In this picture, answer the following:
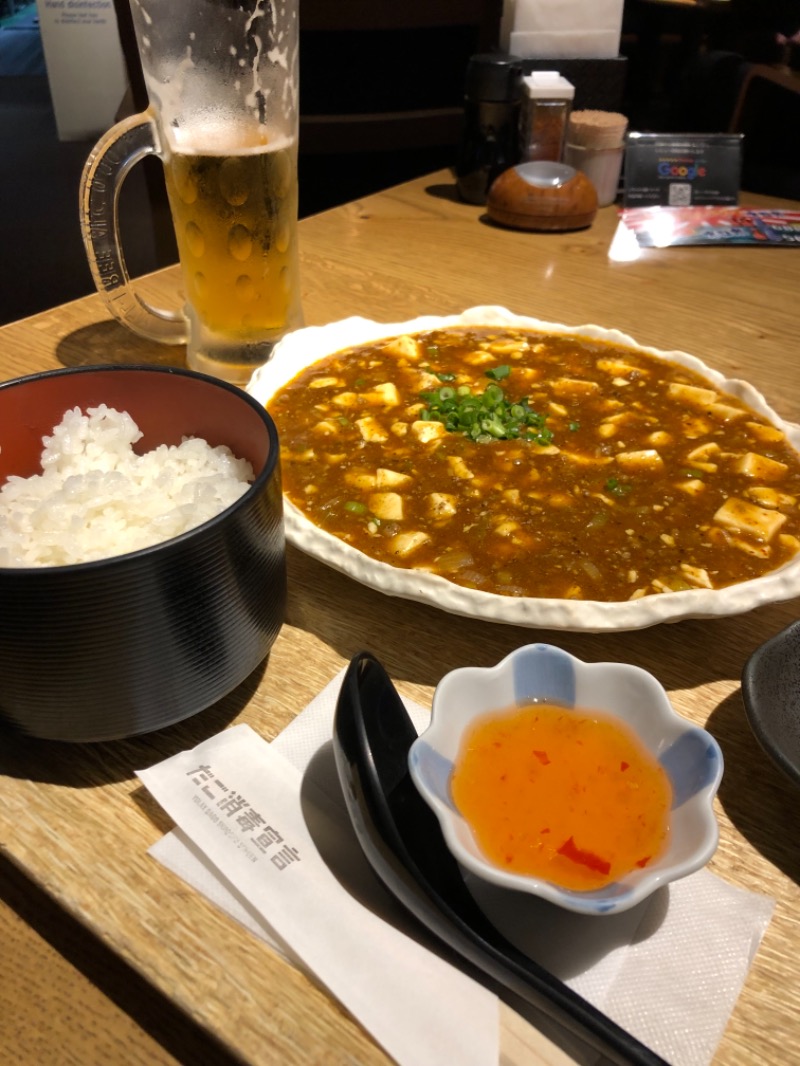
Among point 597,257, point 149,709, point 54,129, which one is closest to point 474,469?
point 149,709

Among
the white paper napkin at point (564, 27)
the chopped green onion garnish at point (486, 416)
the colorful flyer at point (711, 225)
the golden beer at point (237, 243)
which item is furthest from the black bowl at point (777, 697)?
the white paper napkin at point (564, 27)

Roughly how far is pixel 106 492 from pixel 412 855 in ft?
2.15

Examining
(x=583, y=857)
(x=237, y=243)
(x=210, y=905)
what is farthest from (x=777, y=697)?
(x=237, y=243)

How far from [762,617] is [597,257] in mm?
1964

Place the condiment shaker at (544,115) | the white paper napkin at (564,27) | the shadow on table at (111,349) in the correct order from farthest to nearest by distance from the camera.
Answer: the white paper napkin at (564,27)
the condiment shaker at (544,115)
the shadow on table at (111,349)

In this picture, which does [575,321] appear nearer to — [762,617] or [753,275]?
[753,275]

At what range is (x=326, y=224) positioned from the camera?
3191mm

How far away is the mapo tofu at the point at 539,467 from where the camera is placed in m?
1.36

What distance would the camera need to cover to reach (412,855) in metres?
0.92

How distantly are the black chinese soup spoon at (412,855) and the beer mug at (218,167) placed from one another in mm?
1190

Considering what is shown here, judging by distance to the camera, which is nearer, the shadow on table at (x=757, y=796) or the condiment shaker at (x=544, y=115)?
the shadow on table at (x=757, y=796)

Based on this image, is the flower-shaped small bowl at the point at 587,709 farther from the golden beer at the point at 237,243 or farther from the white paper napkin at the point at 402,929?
the golden beer at the point at 237,243

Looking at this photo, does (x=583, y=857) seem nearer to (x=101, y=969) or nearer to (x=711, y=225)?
(x=101, y=969)

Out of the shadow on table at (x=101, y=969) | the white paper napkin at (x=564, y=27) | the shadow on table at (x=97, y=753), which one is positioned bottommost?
the shadow on table at (x=101, y=969)
